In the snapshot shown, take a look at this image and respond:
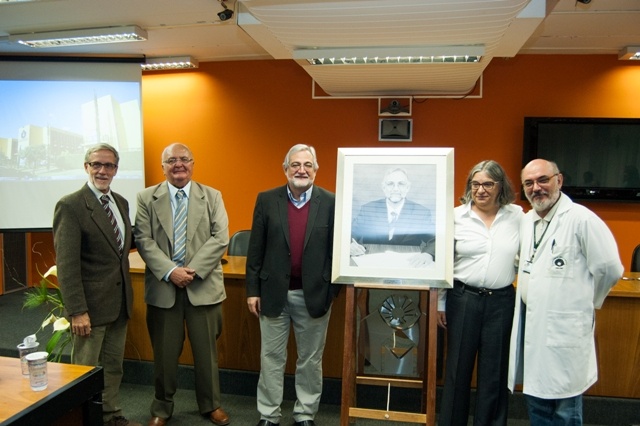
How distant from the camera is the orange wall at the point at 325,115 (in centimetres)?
484

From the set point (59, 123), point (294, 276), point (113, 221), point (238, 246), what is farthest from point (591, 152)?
A: point (59, 123)

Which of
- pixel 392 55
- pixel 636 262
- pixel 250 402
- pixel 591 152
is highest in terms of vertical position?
pixel 392 55

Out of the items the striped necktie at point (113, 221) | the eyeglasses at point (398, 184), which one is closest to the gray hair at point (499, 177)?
the eyeglasses at point (398, 184)

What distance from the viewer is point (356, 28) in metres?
2.93

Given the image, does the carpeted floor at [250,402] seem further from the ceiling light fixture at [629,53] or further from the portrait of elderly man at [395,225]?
the ceiling light fixture at [629,53]

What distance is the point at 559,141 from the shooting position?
15.8 feet

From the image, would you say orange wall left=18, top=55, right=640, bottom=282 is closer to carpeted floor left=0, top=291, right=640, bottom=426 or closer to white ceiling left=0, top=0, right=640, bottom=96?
white ceiling left=0, top=0, right=640, bottom=96

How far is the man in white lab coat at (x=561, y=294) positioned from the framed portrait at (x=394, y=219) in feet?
1.29

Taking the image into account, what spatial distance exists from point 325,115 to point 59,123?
9.43 ft

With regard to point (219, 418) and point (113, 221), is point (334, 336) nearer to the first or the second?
point (219, 418)

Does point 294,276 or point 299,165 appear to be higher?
point 299,165

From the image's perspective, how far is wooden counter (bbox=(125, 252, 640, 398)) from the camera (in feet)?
9.02

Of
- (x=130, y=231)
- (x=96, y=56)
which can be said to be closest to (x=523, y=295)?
(x=130, y=231)

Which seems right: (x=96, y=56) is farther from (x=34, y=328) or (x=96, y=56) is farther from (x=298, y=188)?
(x=298, y=188)
